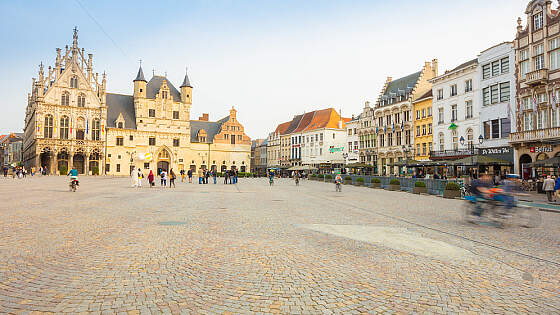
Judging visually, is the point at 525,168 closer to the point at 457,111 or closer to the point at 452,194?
the point at 457,111

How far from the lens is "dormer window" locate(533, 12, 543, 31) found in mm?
31612

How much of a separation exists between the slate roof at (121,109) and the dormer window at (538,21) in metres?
66.7

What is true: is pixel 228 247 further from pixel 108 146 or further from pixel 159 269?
pixel 108 146

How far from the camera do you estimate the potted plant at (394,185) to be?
28.7m

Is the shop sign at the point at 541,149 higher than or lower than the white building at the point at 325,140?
lower

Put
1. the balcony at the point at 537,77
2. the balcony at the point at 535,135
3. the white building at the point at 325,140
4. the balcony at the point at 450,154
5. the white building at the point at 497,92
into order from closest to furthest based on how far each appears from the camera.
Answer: the balcony at the point at 535,135 < the balcony at the point at 537,77 < the white building at the point at 497,92 < the balcony at the point at 450,154 < the white building at the point at 325,140

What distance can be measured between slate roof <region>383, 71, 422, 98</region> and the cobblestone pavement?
162 feet

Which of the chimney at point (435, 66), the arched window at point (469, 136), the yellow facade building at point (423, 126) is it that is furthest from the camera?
the chimney at point (435, 66)

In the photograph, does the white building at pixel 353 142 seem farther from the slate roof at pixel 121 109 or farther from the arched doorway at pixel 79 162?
the arched doorway at pixel 79 162

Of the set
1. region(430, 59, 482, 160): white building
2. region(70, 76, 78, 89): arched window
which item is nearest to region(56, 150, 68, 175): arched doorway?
region(70, 76, 78, 89): arched window

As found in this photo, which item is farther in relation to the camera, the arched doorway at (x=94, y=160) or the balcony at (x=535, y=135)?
the arched doorway at (x=94, y=160)

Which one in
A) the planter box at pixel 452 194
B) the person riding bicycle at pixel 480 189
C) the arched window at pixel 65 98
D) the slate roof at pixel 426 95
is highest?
the arched window at pixel 65 98

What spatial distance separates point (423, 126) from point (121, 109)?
57510 millimetres

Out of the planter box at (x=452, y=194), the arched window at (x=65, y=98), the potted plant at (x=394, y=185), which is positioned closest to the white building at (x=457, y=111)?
the potted plant at (x=394, y=185)
